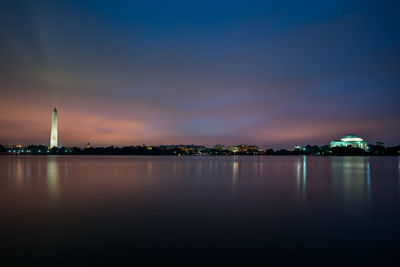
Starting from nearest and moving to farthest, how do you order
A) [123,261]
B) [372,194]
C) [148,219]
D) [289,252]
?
[123,261]
[289,252]
[148,219]
[372,194]

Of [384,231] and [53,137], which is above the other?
[53,137]

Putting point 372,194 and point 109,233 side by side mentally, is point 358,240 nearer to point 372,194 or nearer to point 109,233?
point 109,233

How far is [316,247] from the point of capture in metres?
7.79

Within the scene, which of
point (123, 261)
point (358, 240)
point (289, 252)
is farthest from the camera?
point (358, 240)

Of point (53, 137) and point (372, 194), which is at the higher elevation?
point (53, 137)

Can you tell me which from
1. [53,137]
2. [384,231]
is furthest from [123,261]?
[53,137]

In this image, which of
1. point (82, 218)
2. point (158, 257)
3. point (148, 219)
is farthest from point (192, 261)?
point (82, 218)

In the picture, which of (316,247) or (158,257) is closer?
(158,257)

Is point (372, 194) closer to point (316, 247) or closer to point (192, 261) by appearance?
point (316, 247)

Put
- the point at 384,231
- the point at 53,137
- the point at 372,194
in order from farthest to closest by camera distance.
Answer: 1. the point at 53,137
2. the point at 372,194
3. the point at 384,231

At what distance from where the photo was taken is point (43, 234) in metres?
8.94

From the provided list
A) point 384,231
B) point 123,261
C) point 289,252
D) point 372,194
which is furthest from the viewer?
point 372,194

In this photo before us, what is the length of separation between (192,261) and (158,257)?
0.94 m

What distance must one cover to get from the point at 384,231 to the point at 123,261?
9097 mm
